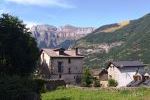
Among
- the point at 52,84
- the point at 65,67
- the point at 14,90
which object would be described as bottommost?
the point at 14,90

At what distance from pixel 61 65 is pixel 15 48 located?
3357 cm

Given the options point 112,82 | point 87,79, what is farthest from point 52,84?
point 112,82

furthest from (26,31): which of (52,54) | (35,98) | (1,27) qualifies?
(35,98)

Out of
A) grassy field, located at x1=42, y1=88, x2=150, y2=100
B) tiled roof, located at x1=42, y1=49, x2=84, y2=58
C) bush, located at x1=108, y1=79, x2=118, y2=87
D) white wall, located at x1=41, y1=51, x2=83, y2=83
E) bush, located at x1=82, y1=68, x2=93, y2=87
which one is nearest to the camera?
grassy field, located at x1=42, y1=88, x2=150, y2=100

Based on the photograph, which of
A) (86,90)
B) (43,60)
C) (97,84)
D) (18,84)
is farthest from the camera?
(43,60)

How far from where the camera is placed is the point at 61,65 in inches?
3757

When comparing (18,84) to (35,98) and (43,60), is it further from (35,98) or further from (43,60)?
(43,60)

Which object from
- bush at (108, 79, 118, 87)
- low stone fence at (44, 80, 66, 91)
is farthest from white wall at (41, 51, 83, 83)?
low stone fence at (44, 80, 66, 91)

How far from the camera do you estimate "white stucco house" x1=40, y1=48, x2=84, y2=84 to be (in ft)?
311

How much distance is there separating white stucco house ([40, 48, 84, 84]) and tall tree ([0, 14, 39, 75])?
26689 mm

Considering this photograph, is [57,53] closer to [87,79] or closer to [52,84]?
[87,79]

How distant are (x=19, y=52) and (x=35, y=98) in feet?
85.3

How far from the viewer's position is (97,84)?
298ft

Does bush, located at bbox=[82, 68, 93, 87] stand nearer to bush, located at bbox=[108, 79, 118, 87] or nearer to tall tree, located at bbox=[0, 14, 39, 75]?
bush, located at bbox=[108, 79, 118, 87]
